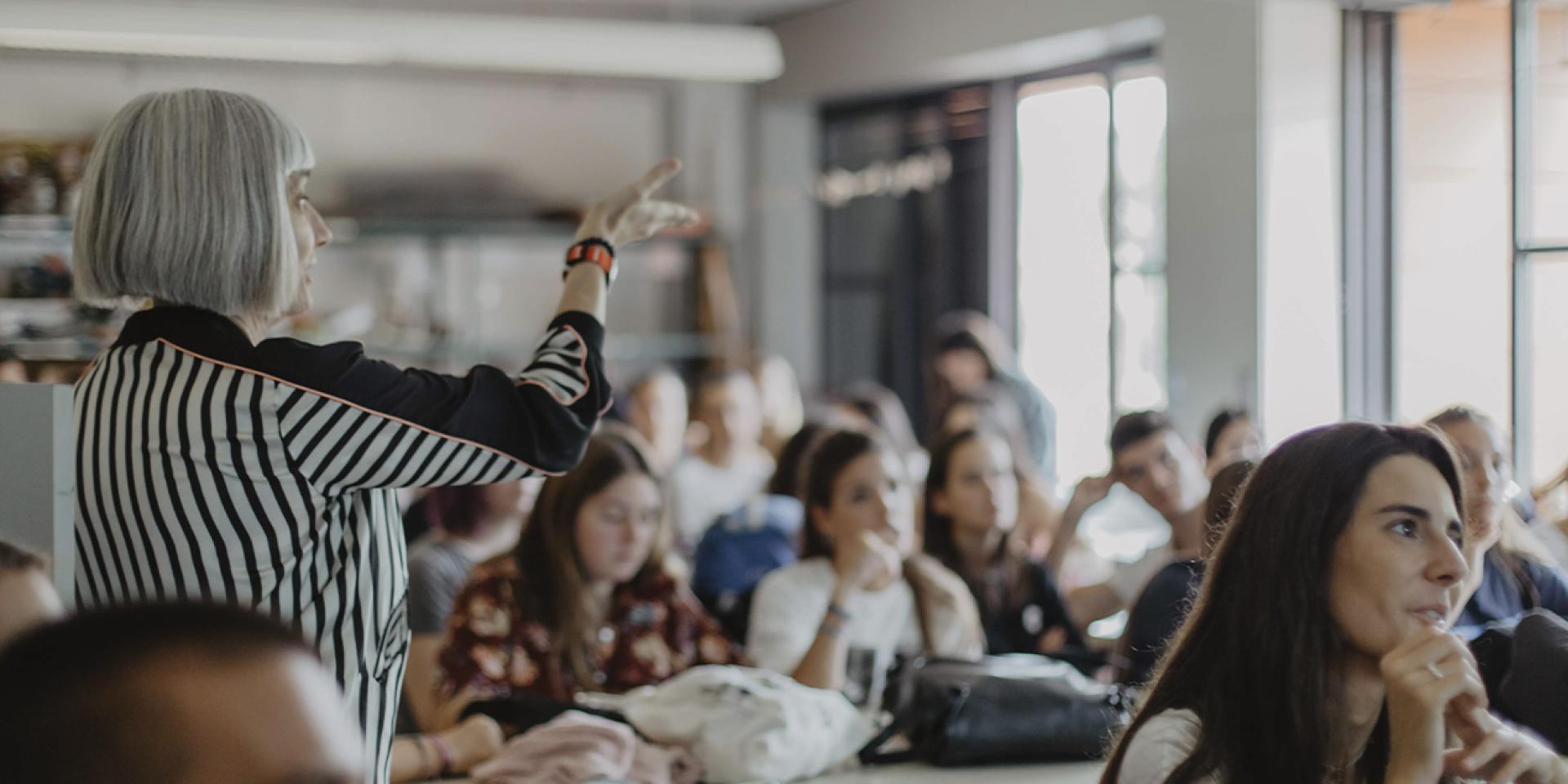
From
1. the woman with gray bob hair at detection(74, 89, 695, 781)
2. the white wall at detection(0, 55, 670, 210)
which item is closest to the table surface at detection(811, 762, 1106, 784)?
the woman with gray bob hair at detection(74, 89, 695, 781)

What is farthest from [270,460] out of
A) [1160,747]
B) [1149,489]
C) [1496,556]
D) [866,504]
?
[1149,489]

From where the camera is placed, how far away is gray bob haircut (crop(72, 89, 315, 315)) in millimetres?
1467

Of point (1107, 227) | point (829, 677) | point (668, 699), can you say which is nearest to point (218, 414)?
point (668, 699)

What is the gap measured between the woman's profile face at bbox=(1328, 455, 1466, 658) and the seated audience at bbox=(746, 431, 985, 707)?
4.63 ft

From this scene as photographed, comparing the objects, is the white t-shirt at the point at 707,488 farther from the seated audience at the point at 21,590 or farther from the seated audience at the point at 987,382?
the seated audience at the point at 21,590

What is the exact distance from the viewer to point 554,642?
2916mm

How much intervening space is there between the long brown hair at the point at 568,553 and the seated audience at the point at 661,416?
250 centimetres

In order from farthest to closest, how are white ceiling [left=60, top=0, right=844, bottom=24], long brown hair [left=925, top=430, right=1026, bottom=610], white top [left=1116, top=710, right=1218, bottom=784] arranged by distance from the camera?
white ceiling [left=60, top=0, right=844, bottom=24] < long brown hair [left=925, top=430, right=1026, bottom=610] < white top [left=1116, top=710, right=1218, bottom=784]

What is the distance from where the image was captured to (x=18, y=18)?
336 cm

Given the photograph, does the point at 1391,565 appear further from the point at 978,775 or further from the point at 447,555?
the point at 447,555

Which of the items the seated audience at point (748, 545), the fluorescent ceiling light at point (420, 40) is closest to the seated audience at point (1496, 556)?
the seated audience at point (748, 545)

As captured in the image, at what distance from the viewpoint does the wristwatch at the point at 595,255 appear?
5.69 ft

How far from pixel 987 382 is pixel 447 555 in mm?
2869

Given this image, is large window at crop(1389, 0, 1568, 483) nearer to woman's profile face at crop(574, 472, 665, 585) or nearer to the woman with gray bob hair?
woman's profile face at crop(574, 472, 665, 585)
